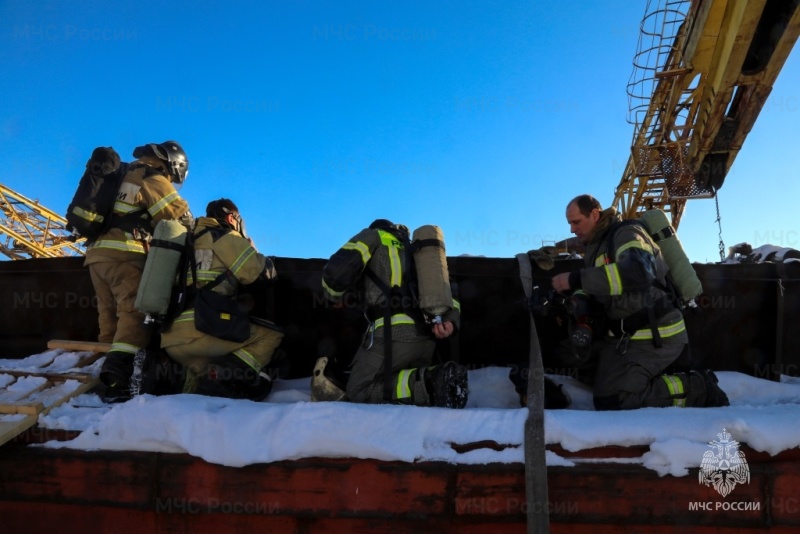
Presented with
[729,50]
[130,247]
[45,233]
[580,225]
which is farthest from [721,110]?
[45,233]

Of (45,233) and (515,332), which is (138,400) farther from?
(45,233)

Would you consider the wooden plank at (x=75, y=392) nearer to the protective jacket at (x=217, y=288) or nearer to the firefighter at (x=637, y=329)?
the protective jacket at (x=217, y=288)

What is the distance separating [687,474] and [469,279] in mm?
2186

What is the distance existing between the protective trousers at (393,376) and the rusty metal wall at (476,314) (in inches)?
33.4

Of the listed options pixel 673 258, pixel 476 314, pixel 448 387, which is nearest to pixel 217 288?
pixel 448 387

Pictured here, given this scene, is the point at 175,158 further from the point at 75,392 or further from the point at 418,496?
the point at 418,496

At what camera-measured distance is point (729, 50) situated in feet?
19.2

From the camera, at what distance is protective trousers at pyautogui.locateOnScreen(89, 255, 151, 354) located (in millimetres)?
3430

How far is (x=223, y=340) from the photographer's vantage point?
3.33 metres

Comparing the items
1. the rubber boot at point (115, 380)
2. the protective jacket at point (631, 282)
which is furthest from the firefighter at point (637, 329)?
the rubber boot at point (115, 380)

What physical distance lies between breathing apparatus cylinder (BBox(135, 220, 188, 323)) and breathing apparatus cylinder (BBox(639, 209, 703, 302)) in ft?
11.2

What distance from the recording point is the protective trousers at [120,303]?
3.43 metres

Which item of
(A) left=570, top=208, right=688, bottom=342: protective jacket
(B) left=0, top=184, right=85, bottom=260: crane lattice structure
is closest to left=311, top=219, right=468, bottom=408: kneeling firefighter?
(A) left=570, top=208, right=688, bottom=342: protective jacket

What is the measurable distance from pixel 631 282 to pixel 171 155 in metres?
3.74
